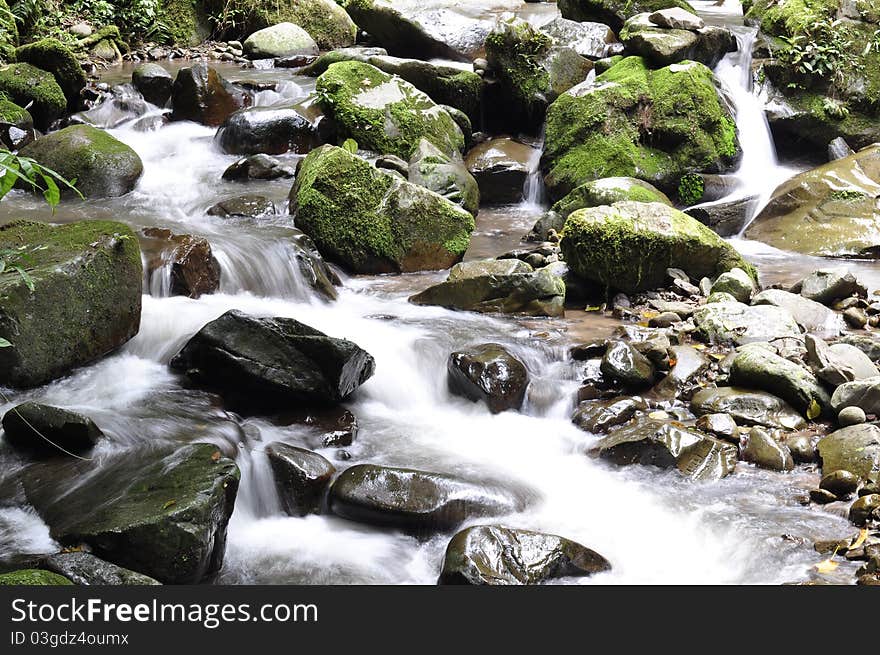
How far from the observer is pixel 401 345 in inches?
251

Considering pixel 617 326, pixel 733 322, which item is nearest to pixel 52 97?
pixel 617 326

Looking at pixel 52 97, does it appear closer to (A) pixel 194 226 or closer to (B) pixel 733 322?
(A) pixel 194 226

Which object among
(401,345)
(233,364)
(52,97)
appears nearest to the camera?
(233,364)

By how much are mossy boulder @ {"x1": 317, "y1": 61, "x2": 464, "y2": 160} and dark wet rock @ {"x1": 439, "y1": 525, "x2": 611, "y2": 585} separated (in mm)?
7376

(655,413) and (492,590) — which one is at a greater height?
(492,590)

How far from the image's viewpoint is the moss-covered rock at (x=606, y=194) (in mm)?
8867

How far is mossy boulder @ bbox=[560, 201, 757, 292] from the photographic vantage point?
727 centimetres

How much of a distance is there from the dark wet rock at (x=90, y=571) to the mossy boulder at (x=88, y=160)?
21.0 feet

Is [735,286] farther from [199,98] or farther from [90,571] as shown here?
[199,98]

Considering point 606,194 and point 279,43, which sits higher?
point 279,43

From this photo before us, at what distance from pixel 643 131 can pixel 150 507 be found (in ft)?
27.5

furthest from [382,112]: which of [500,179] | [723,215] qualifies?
[723,215]

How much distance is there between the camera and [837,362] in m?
5.61

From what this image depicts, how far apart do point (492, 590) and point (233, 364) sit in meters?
2.67
